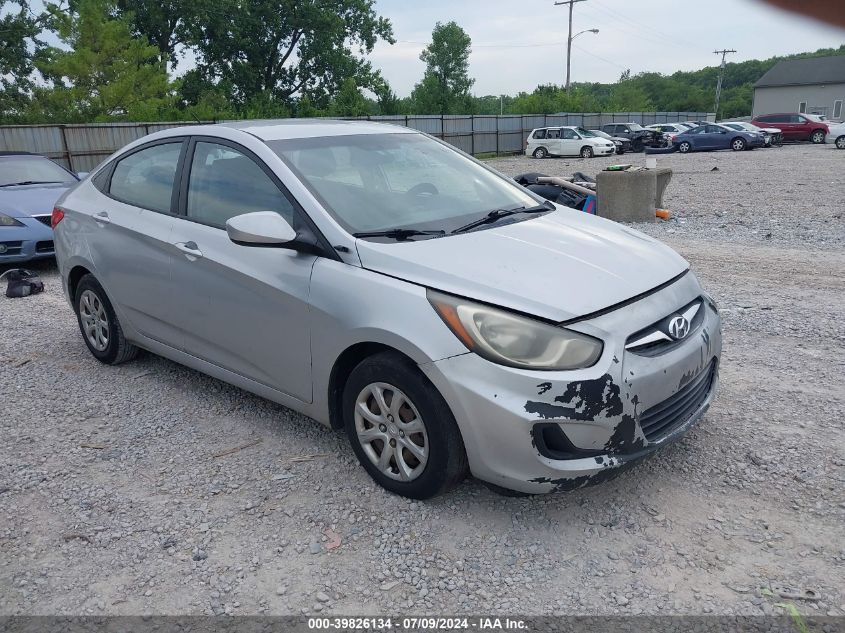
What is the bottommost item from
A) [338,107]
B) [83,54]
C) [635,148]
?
[635,148]

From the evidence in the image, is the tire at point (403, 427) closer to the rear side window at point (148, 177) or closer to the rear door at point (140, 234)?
the rear door at point (140, 234)

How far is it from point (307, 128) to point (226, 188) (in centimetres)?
63

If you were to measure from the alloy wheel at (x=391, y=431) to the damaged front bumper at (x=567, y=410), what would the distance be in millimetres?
249

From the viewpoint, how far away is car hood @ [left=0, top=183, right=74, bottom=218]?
8445 millimetres

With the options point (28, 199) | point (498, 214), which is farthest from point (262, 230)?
point (28, 199)

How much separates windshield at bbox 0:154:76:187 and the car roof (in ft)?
21.3

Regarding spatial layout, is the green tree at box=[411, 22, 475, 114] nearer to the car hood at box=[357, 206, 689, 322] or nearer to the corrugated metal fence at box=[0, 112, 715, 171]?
the corrugated metal fence at box=[0, 112, 715, 171]

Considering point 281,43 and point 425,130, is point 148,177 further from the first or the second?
point 281,43

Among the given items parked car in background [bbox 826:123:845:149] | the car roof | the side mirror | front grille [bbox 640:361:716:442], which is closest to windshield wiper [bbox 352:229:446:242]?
the side mirror

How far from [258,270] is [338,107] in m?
33.9

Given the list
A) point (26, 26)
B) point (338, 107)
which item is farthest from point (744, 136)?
point (26, 26)

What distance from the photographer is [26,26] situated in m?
35.9

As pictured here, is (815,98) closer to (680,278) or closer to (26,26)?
(26,26)

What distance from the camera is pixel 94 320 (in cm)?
518
